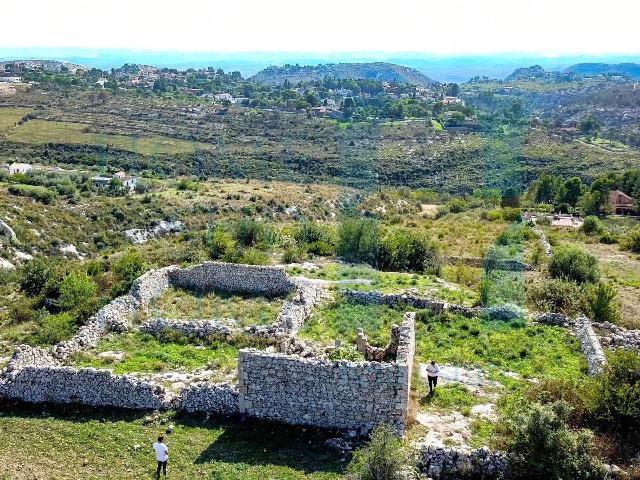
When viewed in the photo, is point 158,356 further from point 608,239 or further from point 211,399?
point 608,239

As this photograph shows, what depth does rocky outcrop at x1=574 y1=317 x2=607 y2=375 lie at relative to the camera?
551 inches

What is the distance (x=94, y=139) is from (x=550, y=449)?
238ft

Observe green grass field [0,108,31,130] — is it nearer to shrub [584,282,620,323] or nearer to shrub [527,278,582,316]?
shrub [527,278,582,316]

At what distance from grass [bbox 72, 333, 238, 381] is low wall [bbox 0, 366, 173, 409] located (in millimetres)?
1174

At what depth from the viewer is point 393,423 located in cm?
1193

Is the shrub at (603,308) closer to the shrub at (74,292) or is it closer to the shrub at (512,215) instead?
the shrub at (74,292)

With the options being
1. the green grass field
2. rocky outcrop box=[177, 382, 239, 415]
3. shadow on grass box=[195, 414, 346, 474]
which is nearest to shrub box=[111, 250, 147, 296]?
rocky outcrop box=[177, 382, 239, 415]

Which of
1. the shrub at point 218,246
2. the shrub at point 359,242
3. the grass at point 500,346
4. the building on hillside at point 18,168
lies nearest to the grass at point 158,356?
the grass at point 500,346

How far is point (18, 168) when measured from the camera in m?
57.3

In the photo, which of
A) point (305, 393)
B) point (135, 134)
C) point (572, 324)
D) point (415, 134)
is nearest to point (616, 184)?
point (415, 134)

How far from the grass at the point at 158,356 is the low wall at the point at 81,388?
1.17 m

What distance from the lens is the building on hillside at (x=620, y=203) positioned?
4912 cm

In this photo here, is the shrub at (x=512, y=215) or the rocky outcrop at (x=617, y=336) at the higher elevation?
the rocky outcrop at (x=617, y=336)

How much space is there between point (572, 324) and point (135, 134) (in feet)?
228
